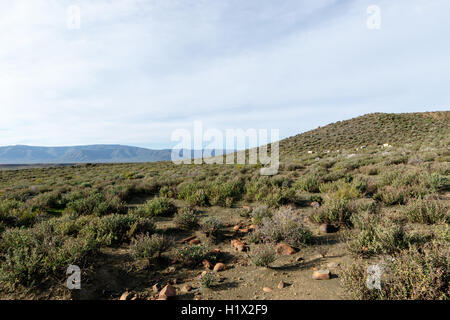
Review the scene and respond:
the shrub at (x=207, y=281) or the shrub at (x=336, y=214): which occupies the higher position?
the shrub at (x=336, y=214)

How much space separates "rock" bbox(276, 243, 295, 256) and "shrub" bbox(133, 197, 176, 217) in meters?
4.05

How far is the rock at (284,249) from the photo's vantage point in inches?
167

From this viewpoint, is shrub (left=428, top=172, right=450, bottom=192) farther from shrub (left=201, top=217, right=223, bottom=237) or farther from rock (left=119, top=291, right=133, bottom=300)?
rock (left=119, top=291, right=133, bottom=300)

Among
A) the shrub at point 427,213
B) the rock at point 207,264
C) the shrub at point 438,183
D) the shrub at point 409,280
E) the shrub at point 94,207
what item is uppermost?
the shrub at point 438,183

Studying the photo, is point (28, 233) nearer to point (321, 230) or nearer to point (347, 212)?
point (321, 230)

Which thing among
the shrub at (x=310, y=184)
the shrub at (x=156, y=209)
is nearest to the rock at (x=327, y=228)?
the shrub at (x=310, y=184)

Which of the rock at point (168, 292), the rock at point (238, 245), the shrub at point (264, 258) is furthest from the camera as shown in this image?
the rock at point (238, 245)

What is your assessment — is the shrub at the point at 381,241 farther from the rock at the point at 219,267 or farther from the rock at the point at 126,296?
the rock at the point at 126,296

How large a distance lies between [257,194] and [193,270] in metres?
4.75

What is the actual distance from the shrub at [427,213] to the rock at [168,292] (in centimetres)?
505

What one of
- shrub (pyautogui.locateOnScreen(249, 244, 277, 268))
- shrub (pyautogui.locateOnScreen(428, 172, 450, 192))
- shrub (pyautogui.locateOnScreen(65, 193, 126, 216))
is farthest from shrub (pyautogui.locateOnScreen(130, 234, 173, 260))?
shrub (pyautogui.locateOnScreen(428, 172, 450, 192))

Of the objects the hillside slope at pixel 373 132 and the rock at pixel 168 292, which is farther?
the hillside slope at pixel 373 132

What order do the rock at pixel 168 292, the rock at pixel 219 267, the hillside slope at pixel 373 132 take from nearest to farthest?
the rock at pixel 168 292 → the rock at pixel 219 267 → the hillside slope at pixel 373 132
